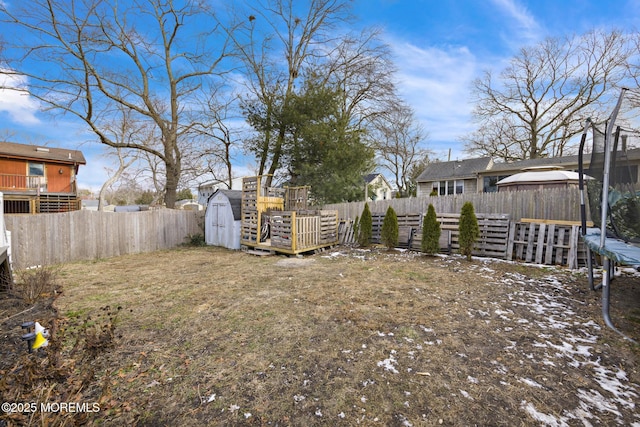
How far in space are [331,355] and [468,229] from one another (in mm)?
5902

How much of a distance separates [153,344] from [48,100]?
12480mm

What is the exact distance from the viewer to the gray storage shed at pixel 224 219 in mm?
9953

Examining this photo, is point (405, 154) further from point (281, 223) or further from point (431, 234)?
point (281, 223)

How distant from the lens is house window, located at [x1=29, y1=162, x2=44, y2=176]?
16.9m

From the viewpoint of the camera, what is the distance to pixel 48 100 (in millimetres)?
10156

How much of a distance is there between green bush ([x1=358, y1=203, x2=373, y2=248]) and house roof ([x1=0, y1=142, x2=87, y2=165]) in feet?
67.5

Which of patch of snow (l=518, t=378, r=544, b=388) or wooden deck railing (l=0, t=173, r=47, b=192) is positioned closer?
patch of snow (l=518, t=378, r=544, b=388)

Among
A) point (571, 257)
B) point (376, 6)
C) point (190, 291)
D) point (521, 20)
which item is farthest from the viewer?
point (376, 6)

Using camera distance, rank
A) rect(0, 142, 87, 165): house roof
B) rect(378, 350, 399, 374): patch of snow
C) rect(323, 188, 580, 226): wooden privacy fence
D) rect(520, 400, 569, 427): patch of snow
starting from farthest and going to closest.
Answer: rect(0, 142, 87, 165): house roof
rect(323, 188, 580, 226): wooden privacy fence
rect(378, 350, 399, 374): patch of snow
rect(520, 400, 569, 427): patch of snow

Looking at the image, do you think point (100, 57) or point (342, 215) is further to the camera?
point (342, 215)

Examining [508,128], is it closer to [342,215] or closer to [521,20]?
[521,20]

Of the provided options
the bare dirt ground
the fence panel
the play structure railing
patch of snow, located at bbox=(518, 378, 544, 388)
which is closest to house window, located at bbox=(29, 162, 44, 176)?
the bare dirt ground

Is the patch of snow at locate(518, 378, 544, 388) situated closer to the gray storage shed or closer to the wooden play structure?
the wooden play structure

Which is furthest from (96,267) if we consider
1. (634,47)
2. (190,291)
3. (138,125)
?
(634,47)
